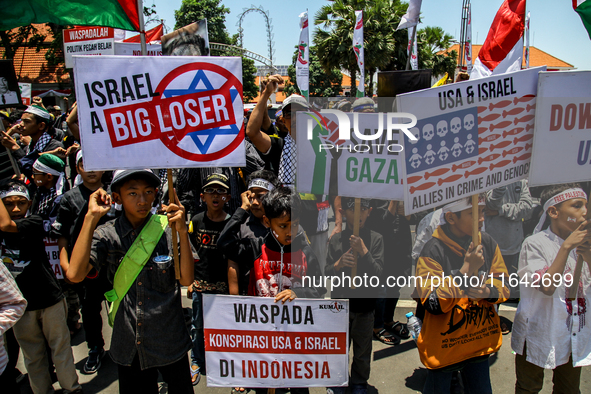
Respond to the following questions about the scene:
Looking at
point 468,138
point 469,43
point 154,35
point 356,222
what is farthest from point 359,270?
point 469,43

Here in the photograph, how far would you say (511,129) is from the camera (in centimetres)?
237

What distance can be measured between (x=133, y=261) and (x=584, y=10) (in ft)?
10.3

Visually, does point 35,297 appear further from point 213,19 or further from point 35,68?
point 213,19

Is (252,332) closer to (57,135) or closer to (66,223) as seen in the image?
(66,223)

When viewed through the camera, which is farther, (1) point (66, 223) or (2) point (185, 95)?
(1) point (66, 223)

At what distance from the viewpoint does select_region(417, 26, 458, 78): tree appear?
27317mm

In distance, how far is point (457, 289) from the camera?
2.42 m

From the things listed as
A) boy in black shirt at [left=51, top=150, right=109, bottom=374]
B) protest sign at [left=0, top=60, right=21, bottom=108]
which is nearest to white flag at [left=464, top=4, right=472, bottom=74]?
boy in black shirt at [left=51, top=150, right=109, bottom=374]

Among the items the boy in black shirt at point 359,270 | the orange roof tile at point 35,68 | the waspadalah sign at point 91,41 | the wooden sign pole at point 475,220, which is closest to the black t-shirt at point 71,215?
the boy in black shirt at point 359,270

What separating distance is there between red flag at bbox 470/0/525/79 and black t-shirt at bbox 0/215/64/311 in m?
3.44

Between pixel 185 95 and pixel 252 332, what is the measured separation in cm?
149

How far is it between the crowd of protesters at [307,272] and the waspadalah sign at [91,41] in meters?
4.57

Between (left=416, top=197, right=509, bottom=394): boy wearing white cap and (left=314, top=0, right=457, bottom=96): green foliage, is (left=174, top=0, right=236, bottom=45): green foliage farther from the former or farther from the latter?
(left=416, top=197, right=509, bottom=394): boy wearing white cap

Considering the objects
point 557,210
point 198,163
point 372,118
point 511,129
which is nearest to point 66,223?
point 198,163
